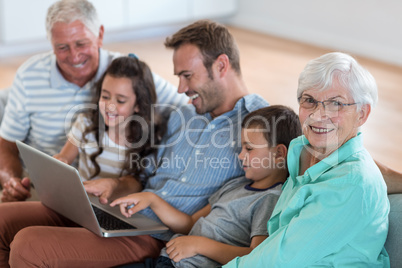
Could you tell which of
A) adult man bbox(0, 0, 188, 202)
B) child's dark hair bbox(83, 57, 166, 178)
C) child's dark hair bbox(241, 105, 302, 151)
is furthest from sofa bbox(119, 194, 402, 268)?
adult man bbox(0, 0, 188, 202)

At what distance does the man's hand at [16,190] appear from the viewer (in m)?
2.46

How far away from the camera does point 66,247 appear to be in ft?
6.52

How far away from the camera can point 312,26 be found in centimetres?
599

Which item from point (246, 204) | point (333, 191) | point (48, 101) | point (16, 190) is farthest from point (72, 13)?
point (333, 191)

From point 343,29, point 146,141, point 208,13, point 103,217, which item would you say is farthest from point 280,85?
point 103,217

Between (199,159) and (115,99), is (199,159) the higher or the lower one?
the lower one

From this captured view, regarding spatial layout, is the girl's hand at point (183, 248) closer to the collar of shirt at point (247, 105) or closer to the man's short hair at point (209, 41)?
the collar of shirt at point (247, 105)

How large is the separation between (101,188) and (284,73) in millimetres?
3216

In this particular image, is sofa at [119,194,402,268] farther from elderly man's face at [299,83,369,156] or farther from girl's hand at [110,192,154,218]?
girl's hand at [110,192,154,218]

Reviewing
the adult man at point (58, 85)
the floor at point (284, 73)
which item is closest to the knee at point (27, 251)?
the adult man at point (58, 85)

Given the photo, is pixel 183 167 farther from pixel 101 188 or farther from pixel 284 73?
pixel 284 73

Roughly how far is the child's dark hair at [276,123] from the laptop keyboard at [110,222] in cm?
54

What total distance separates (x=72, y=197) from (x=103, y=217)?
21cm

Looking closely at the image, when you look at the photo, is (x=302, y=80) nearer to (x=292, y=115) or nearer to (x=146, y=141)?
(x=292, y=115)
